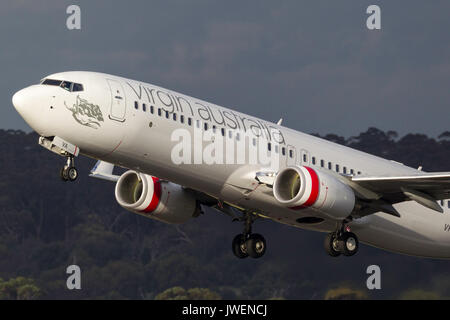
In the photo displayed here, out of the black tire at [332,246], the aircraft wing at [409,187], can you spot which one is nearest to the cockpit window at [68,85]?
the aircraft wing at [409,187]

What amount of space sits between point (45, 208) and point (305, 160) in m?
61.7

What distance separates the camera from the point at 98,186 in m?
98.6

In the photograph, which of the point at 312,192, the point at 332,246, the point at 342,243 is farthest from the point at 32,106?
the point at 342,243

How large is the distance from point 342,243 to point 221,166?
5.84 metres

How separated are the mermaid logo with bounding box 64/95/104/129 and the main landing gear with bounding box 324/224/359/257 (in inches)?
400

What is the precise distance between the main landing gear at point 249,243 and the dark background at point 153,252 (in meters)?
8.97

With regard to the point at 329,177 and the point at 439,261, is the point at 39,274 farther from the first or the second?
the point at 329,177

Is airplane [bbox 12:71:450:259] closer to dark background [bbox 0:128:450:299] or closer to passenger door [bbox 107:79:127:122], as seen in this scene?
→ passenger door [bbox 107:79:127:122]

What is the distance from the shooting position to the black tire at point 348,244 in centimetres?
3616

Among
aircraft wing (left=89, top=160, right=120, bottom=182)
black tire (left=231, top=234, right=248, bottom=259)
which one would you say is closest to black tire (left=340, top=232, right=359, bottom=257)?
black tire (left=231, top=234, right=248, bottom=259)

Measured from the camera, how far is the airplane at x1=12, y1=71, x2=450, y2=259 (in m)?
32.0

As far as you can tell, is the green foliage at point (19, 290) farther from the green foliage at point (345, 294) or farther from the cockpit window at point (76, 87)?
the cockpit window at point (76, 87)
